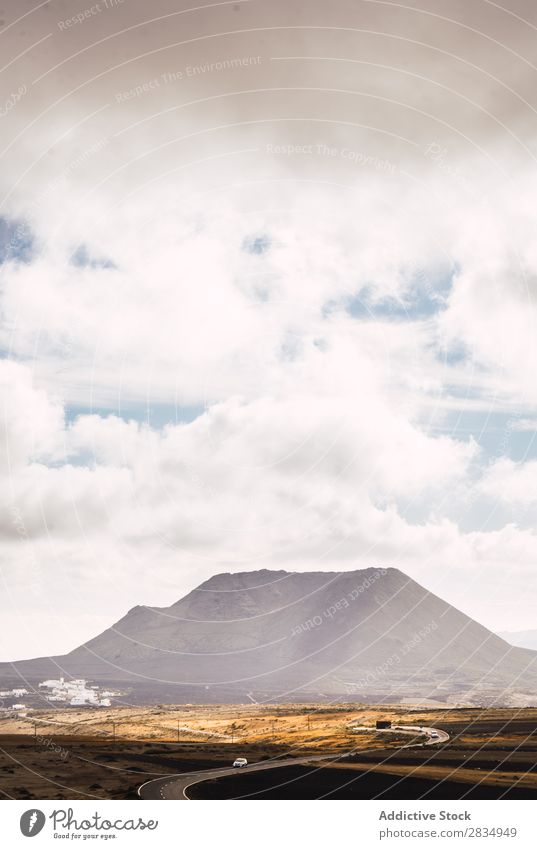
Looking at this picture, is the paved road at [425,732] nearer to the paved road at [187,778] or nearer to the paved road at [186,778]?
the paved road at [187,778]

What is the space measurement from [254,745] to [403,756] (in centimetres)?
4409

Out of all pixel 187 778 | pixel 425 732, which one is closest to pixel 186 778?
pixel 187 778

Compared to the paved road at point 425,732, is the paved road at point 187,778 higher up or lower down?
higher up

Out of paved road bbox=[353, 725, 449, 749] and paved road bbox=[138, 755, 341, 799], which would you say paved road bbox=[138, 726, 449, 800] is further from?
paved road bbox=[353, 725, 449, 749]

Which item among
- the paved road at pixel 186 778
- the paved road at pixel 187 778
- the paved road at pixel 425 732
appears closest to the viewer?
the paved road at pixel 186 778

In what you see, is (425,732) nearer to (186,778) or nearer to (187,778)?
(187,778)

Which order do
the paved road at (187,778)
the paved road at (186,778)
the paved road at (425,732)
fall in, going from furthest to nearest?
the paved road at (425,732), the paved road at (187,778), the paved road at (186,778)

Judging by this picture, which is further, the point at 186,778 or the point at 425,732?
the point at 425,732

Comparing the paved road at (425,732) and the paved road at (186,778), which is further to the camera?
the paved road at (425,732)

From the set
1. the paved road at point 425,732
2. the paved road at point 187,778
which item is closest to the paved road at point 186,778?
the paved road at point 187,778

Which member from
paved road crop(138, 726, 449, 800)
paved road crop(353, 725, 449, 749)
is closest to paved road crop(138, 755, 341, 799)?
paved road crop(138, 726, 449, 800)
